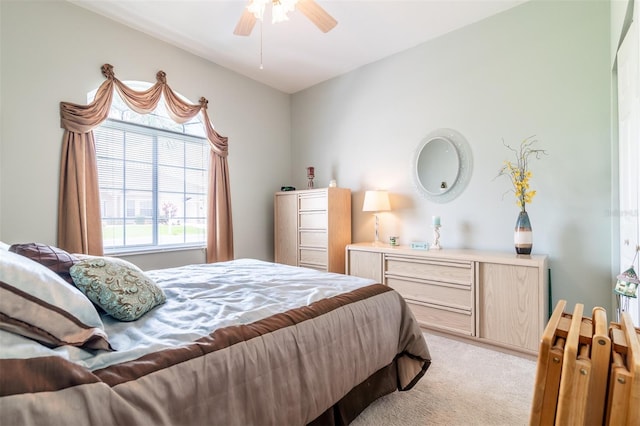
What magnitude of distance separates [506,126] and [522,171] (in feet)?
1.52

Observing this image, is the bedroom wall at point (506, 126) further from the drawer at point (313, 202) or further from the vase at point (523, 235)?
the drawer at point (313, 202)

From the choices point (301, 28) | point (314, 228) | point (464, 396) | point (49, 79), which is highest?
→ point (301, 28)

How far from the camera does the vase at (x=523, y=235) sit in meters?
2.49

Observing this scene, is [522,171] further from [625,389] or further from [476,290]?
[625,389]

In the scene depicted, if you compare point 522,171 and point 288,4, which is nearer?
point 288,4

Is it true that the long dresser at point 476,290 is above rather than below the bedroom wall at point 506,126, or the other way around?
below

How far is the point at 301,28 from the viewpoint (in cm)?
297

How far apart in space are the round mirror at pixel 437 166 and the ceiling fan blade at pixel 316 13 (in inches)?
64.4

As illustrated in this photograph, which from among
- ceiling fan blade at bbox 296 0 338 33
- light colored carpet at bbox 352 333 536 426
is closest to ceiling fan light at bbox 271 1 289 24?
ceiling fan blade at bbox 296 0 338 33

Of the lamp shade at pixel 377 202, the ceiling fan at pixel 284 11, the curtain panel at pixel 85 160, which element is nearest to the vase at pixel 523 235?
the lamp shade at pixel 377 202

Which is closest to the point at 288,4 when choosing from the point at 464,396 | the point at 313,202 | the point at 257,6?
the point at 257,6

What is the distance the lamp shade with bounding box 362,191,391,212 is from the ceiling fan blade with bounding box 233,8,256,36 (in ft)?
6.57

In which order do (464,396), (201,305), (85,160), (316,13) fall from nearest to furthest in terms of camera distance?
(201,305)
(464,396)
(316,13)
(85,160)

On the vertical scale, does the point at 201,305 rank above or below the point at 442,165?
below
